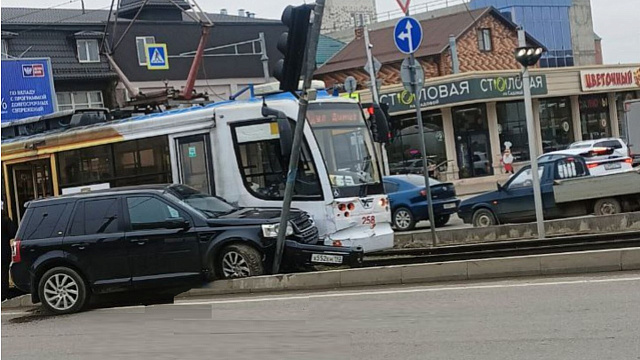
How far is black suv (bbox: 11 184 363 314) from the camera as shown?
11.4 meters

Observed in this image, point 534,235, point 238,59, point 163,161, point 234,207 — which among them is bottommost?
point 534,235

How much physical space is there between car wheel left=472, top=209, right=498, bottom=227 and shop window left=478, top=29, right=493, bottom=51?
32423mm

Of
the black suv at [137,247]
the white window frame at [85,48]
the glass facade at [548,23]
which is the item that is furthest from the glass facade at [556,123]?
the black suv at [137,247]

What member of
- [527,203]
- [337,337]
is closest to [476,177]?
[527,203]

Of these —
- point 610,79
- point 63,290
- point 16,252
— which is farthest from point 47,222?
point 610,79

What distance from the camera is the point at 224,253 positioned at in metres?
11.6

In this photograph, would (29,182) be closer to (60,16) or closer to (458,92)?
(458,92)

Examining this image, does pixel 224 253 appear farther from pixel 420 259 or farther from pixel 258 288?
pixel 420 259

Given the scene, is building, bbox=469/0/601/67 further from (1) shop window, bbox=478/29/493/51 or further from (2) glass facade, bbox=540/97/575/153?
(2) glass facade, bbox=540/97/575/153

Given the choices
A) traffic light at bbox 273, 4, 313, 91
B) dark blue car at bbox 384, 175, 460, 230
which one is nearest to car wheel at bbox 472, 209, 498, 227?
dark blue car at bbox 384, 175, 460, 230

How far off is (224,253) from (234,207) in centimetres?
120

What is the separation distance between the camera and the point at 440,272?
1128 cm

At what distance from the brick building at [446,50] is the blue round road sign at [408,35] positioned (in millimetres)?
30652

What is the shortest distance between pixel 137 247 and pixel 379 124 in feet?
16.2
